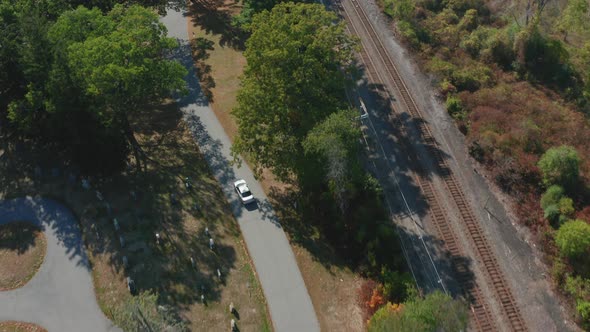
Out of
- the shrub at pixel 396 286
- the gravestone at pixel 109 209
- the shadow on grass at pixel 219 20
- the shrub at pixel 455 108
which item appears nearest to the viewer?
the shrub at pixel 396 286

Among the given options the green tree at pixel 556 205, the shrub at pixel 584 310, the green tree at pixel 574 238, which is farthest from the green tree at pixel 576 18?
the shrub at pixel 584 310

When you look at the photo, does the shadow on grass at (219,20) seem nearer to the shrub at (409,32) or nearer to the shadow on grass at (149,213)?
the shadow on grass at (149,213)

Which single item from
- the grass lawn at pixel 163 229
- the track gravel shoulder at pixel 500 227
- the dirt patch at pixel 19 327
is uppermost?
the track gravel shoulder at pixel 500 227

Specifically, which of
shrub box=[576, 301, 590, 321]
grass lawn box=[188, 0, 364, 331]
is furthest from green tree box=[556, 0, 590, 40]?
grass lawn box=[188, 0, 364, 331]

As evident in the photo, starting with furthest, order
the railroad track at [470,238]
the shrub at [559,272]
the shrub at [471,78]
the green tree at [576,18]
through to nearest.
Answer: the green tree at [576,18]
the shrub at [471,78]
the shrub at [559,272]
the railroad track at [470,238]

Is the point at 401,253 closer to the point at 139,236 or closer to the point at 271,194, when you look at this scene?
the point at 271,194

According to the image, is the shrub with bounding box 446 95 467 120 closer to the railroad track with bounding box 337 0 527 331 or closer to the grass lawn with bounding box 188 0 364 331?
the railroad track with bounding box 337 0 527 331

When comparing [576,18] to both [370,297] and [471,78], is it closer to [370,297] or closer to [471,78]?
[471,78]
